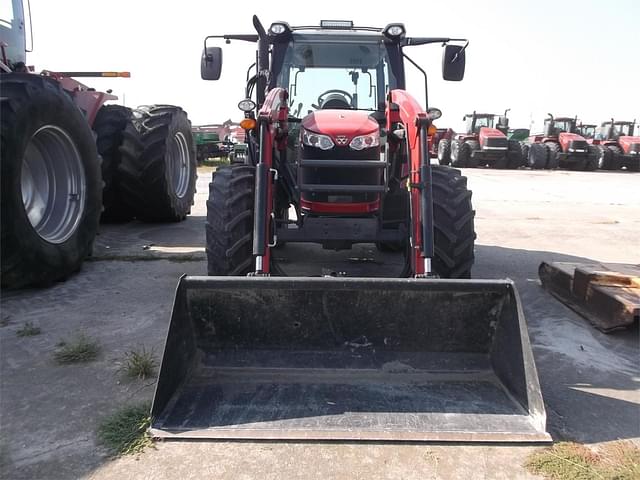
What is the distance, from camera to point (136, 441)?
2.39 meters

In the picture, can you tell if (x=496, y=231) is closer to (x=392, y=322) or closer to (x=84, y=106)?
(x=392, y=322)

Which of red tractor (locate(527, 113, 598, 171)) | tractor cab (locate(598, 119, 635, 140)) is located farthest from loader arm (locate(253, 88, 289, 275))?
tractor cab (locate(598, 119, 635, 140))

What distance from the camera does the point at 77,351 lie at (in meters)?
3.26

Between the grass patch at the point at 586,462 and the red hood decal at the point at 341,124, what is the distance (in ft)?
7.71

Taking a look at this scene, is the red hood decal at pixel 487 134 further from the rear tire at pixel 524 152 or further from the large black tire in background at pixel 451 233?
the large black tire in background at pixel 451 233

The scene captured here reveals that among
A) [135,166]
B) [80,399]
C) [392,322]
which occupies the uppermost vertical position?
[135,166]

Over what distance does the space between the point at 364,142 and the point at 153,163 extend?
150 inches

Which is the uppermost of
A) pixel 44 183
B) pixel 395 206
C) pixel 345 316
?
pixel 44 183

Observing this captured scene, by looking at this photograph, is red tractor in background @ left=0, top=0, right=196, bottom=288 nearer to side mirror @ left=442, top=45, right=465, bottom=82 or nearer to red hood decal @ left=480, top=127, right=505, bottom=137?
side mirror @ left=442, top=45, right=465, bottom=82

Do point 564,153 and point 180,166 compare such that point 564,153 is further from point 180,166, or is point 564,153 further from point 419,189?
point 419,189

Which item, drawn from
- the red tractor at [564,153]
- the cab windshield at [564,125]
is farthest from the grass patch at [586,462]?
the cab windshield at [564,125]

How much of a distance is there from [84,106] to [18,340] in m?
4.19

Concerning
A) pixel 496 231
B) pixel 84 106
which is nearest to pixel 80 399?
pixel 84 106

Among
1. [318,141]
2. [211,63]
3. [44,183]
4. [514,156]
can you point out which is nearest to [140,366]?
[318,141]
